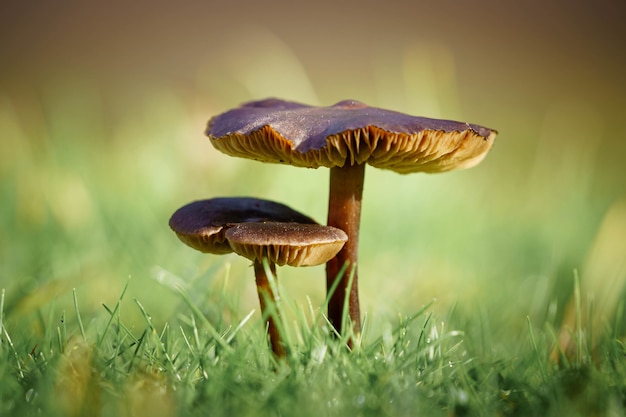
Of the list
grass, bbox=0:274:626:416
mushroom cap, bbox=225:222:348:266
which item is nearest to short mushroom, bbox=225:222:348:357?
mushroom cap, bbox=225:222:348:266

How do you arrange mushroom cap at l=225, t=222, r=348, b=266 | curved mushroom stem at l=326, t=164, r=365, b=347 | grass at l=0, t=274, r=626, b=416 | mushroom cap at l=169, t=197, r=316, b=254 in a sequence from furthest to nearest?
1. curved mushroom stem at l=326, t=164, r=365, b=347
2. mushroom cap at l=169, t=197, r=316, b=254
3. mushroom cap at l=225, t=222, r=348, b=266
4. grass at l=0, t=274, r=626, b=416

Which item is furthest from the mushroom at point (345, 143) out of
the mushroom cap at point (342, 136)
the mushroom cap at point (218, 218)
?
the mushroom cap at point (218, 218)

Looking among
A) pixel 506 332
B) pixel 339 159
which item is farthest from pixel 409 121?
pixel 506 332

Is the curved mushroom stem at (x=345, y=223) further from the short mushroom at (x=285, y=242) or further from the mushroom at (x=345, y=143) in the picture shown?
the short mushroom at (x=285, y=242)

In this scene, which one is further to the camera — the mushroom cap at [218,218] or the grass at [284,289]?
the mushroom cap at [218,218]

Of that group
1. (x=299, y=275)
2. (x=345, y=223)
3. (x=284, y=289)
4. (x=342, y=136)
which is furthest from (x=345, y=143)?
(x=299, y=275)

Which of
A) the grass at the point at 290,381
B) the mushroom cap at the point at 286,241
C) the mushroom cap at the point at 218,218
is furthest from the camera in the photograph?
the mushroom cap at the point at 218,218

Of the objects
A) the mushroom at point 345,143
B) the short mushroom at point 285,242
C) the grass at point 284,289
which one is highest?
the mushroom at point 345,143

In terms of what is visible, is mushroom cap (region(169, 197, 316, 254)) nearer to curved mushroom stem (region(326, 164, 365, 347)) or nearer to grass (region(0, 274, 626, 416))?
curved mushroom stem (region(326, 164, 365, 347))

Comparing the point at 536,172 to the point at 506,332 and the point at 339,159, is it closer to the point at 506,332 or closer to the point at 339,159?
the point at 506,332

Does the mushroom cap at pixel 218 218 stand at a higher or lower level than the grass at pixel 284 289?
higher
